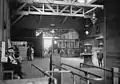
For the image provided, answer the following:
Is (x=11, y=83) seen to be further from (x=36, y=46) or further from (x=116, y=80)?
(x=36, y=46)

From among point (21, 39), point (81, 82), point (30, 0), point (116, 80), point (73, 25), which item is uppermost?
point (30, 0)

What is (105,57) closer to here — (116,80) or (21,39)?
(116,80)

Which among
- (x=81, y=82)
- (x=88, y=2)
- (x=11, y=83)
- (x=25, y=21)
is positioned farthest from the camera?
(x=25, y=21)

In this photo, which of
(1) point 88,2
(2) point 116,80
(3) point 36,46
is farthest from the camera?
(3) point 36,46

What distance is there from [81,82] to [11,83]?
3767mm

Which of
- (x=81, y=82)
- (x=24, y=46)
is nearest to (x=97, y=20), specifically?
(x=24, y=46)

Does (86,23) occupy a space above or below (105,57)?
above

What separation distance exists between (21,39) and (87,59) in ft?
31.8

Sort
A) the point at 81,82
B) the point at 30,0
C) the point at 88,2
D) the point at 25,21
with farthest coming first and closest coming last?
1. the point at 25,21
2. the point at 88,2
3. the point at 30,0
4. the point at 81,82

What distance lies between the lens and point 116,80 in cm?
325

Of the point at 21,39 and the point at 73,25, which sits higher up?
the point at 73,25

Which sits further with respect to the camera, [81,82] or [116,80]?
[81,82]

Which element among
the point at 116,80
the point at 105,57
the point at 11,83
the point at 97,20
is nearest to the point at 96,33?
the point at 97,20

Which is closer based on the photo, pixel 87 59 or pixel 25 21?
pixel 87 59
